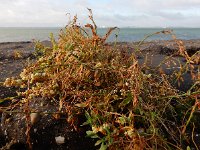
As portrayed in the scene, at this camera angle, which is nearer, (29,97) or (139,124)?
(139,124)

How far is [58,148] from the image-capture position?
90.7 inches

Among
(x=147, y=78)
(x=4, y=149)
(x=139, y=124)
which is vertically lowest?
(x=4, y=149)

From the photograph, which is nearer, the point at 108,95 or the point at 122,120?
the point at 122,120

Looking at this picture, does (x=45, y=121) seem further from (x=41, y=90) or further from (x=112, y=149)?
(x=112, y=149)

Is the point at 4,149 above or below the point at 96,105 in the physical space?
below

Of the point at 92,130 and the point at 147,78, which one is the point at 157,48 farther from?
the point at 92,130

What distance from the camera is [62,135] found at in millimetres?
2342

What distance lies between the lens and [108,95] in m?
2.33

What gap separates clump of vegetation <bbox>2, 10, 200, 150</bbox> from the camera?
6.97 ft

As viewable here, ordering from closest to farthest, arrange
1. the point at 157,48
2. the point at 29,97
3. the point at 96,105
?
the point at 96,105
the point at 29,97
the point at 157,48

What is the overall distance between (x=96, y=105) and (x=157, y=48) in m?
3.98

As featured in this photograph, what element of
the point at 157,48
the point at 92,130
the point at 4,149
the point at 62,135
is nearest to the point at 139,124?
the point at 92,130

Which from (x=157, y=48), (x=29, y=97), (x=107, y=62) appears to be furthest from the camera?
(x=157, y=48)

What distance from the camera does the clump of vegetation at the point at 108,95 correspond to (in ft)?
6.97
